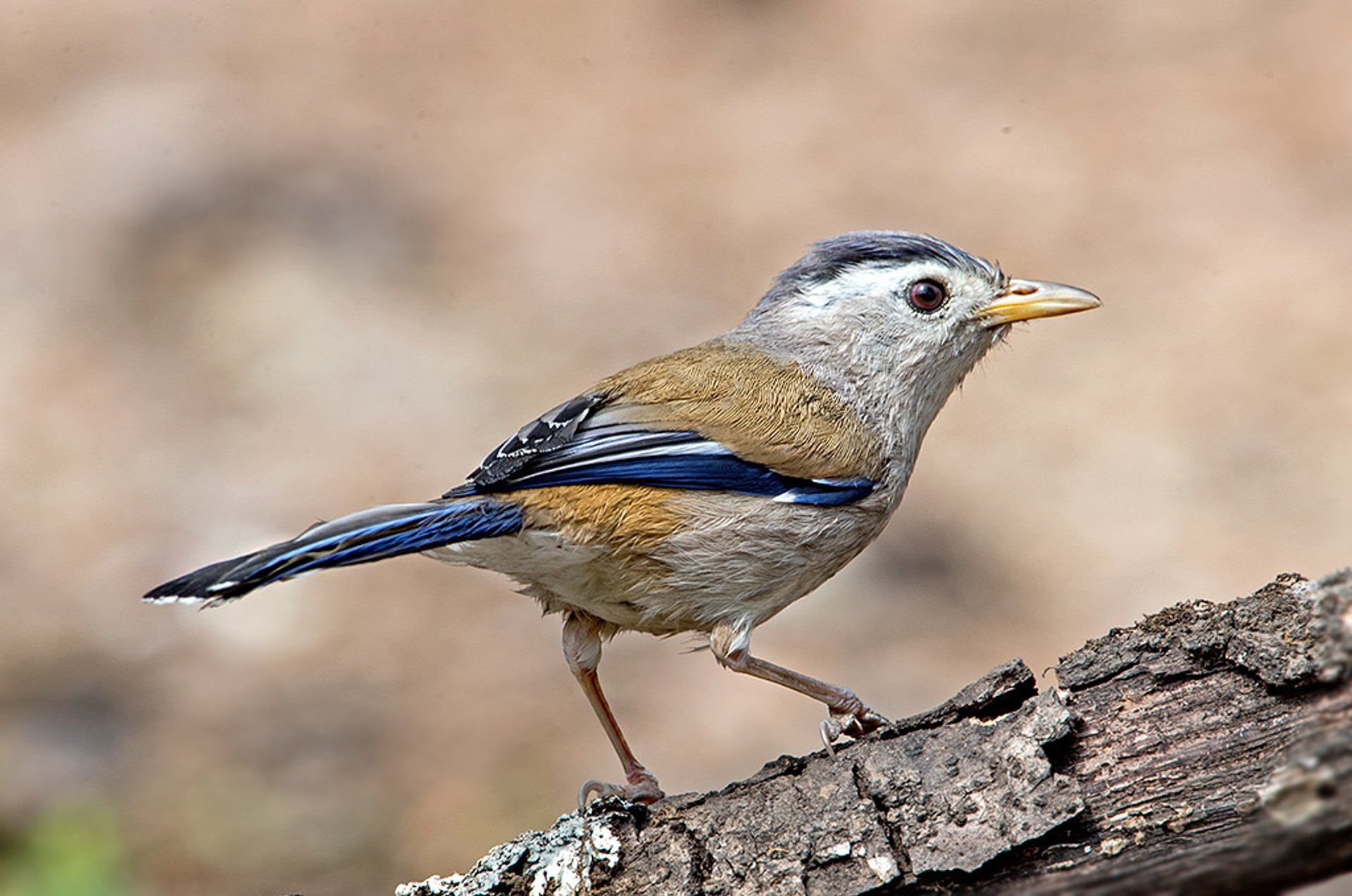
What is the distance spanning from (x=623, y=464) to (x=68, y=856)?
2693 millimetres

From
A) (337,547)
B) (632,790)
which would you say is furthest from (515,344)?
(337,547)

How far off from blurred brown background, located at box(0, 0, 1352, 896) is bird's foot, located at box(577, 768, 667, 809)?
1688 millimetres

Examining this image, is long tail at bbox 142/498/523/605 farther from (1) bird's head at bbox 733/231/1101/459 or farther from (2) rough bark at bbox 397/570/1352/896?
(1) bird's head at bbox 733/231/1101/459

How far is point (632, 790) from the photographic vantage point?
4430mm

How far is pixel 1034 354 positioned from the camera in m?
9.07

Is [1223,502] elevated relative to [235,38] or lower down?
lower down

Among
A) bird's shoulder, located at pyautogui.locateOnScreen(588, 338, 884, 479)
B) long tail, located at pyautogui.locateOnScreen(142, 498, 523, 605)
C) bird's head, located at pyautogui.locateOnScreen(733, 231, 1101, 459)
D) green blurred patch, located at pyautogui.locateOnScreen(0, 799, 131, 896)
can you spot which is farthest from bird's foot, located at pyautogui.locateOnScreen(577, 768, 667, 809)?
green blurred patch, located at pyautogui.locateOnScreen(0, 799, 131, 896)

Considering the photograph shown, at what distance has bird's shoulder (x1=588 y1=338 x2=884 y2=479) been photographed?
462 centimetres

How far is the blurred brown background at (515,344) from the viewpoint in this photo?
6434 millimetres

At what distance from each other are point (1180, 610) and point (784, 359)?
1.98 meters

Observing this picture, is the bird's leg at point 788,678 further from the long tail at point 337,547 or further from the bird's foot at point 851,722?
the long tail at point 337,547

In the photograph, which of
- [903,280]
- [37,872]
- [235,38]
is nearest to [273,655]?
[37,872]

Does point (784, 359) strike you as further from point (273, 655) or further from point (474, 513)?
point (273, 655)

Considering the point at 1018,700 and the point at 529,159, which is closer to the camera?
the point at 1018,700
